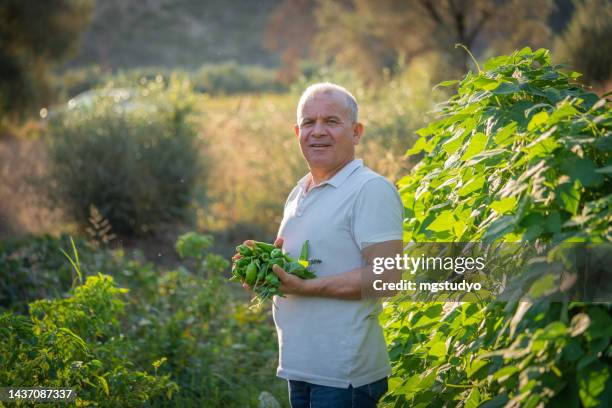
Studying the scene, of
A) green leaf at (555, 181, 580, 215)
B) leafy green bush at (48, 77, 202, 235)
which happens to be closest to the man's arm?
green leaf at (555, 181, 580, 215)

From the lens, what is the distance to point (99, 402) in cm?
306

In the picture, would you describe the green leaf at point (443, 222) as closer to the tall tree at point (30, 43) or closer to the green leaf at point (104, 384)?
the green leaf at point (104, 384)

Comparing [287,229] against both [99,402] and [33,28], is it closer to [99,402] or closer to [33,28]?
[99,402]

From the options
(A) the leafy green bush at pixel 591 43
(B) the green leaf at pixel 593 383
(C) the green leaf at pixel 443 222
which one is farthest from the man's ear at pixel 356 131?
(A) the leafy green bush at pixel 591 43

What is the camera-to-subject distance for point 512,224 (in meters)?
1.85

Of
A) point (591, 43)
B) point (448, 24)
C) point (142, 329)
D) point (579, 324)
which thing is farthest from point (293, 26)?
point (579, 324)

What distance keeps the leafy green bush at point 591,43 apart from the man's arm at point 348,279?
501 inches

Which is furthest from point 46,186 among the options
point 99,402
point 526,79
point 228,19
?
point 228,19

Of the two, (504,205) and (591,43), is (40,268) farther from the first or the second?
(591,43)

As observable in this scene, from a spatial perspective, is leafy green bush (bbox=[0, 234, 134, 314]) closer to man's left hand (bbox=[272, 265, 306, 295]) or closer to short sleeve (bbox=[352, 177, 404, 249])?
man's left hand (bbox=[272, 265, 306, 295])

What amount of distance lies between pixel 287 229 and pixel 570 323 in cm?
122

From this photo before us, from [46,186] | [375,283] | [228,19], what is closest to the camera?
[375,283]

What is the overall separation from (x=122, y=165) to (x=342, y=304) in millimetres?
6381

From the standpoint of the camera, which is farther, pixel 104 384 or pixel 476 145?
pixel 104 384
